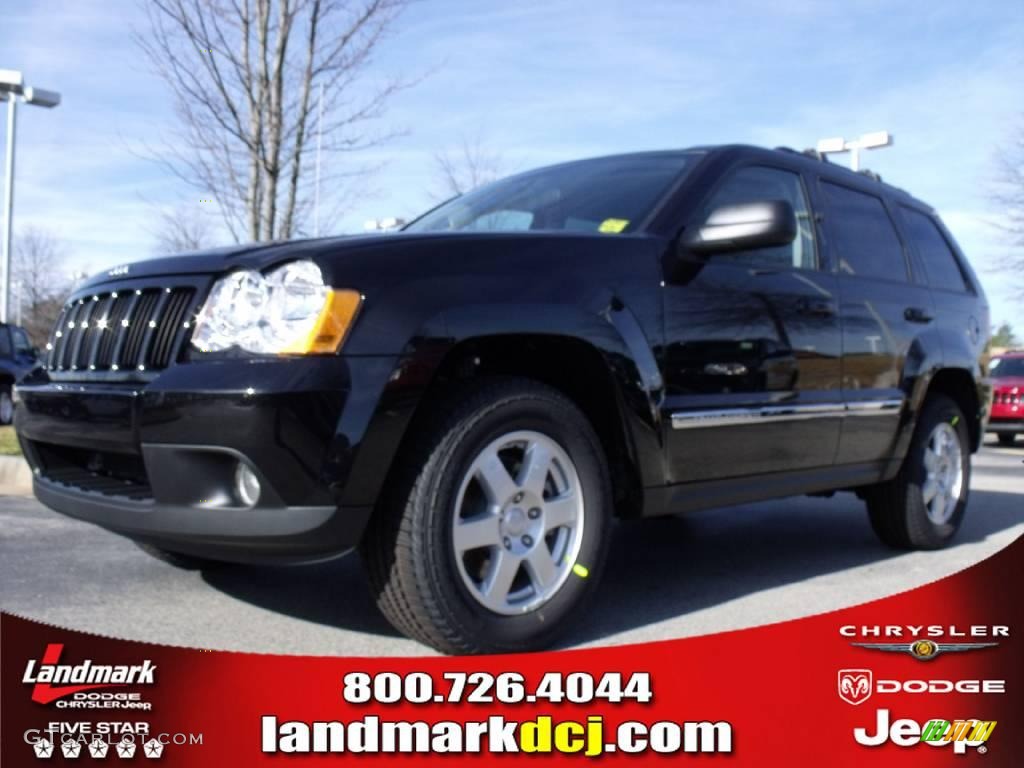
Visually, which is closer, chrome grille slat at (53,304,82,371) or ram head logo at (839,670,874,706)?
ram head logo at (839,670,874,706)

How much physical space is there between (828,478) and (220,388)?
102 inches

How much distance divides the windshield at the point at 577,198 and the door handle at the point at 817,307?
689 millimetres

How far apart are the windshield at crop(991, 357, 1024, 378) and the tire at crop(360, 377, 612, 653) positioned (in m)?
14.9

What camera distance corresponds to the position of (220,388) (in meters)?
2.58

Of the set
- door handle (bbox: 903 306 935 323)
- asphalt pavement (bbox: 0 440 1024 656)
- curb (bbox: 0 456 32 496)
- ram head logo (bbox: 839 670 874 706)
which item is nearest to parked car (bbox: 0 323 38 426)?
curb (bbox: 0 456 32 496)

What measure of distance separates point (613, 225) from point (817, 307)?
99 cm

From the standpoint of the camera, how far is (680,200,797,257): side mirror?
3.40m

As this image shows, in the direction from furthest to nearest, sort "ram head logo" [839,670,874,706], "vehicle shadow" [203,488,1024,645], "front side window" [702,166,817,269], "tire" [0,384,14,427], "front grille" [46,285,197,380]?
"tire" [0,384,14,427] → "front side window" [702,166,817,269] → "vehicle shadow" [203,488,1024,645] → "front grille" [46,285,197,380] → "ram head logo" [839,670,874,706]

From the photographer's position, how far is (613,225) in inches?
143

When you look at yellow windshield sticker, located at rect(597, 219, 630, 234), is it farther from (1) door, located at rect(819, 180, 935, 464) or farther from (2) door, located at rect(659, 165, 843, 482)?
(1) door, located at rect(819, 180, 935, 464)

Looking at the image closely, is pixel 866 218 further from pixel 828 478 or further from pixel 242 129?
pixel 242 129

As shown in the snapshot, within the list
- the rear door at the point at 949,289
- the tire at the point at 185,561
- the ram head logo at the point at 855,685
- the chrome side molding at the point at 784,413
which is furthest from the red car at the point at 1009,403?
the ram head logo at the point at 855,685

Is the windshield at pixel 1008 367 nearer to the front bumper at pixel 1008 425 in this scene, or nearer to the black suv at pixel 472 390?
the front bumper at pixel 1008 425

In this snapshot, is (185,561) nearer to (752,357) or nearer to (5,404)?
(752,357)
